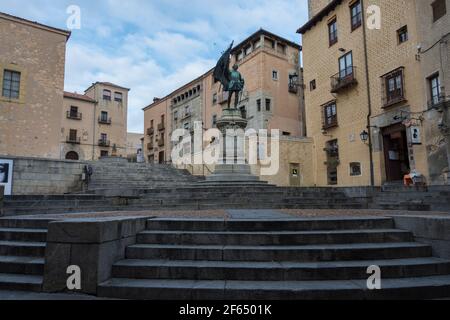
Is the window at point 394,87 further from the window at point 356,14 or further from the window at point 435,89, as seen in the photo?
the window at point 356,14

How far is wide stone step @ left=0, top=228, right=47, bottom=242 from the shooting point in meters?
4.99

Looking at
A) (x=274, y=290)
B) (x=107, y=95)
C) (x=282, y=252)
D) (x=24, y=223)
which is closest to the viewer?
(x=274, y=290)

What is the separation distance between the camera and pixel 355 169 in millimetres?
20766

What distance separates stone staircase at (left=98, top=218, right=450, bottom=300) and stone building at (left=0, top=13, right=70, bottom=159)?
627 inches

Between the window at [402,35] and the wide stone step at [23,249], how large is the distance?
793 inches

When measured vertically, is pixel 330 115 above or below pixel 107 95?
below

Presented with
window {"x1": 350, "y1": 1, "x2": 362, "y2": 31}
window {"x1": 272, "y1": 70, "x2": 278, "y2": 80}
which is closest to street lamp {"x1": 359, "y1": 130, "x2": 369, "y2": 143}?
window {"x1": 350, "y1": 1, "x2": 362, "y2": 31}

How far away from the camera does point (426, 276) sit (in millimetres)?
3992

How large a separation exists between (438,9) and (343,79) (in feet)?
22.4

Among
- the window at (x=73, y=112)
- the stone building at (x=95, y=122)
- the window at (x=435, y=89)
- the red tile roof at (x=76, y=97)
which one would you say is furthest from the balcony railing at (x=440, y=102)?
the red tile roof at (x=76, y=97)

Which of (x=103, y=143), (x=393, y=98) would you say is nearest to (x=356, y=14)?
(x=393, y=98)

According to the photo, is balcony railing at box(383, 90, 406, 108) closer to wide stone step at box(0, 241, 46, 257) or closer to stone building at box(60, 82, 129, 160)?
wide stone step at box(0, 241, 46, 257)

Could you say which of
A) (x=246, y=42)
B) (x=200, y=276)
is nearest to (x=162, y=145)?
(x=246, y=42)

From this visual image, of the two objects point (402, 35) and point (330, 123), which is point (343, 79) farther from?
point (402, 35)
